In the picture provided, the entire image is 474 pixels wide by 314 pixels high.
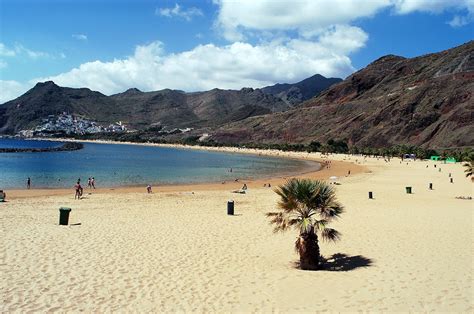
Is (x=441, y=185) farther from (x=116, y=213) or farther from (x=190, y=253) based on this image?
(x=190, y=253)

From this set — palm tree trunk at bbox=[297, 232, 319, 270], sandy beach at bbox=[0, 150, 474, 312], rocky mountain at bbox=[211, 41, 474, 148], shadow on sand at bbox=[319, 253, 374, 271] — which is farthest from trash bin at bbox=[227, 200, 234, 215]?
rocky mountain at bbox=[211, 41, 474, 148]

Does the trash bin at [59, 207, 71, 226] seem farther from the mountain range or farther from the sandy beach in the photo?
the mountain range

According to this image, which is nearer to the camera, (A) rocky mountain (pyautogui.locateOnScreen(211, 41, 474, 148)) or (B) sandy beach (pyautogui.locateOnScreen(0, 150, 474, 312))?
(B) sandy beach (pyautogui.locateOnScreen(0, 150, 474, 312))

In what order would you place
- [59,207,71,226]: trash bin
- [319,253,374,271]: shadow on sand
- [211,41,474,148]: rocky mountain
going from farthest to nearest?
1. [211,41,474,148]: rocky mountain
2. [59,207,71,226]: trash bin
3. [319,253,374,271]: shadow on sand

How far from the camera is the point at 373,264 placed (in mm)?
11969

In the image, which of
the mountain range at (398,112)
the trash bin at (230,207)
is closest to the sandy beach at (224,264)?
the trash bin at (230,207)

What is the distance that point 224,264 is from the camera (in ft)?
40.2

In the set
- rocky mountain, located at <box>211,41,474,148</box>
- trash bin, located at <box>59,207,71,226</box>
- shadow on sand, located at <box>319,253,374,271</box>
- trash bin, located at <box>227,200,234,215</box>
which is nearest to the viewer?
shadow on sand, located at <box>319,253,374,271</box>

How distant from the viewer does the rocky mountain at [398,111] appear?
117688mm

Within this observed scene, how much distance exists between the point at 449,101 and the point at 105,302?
137 metres

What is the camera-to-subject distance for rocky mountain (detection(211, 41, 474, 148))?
118 m

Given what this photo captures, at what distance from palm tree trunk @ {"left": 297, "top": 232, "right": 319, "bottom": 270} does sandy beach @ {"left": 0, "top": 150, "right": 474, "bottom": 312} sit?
1.23ft

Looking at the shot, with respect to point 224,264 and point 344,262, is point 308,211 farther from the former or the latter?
point 224,264

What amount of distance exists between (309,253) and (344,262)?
142 centimetres
